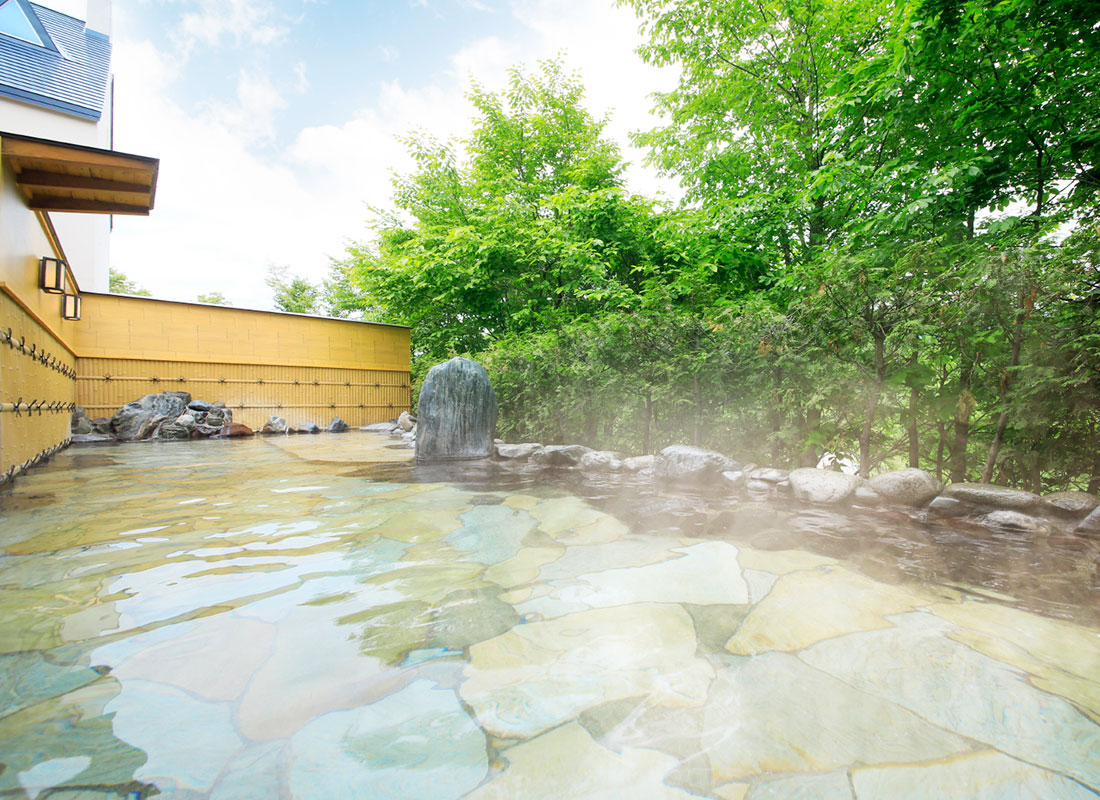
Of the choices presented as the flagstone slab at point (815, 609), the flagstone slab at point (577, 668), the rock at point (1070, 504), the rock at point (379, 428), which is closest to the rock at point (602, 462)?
the flagstone slab at point (815, 609)

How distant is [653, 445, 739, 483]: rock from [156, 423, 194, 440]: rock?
12.4 m

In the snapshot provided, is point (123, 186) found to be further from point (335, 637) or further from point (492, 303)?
point (492, 303)

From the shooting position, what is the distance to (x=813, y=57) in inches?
257

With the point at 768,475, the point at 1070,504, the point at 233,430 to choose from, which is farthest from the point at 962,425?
the point at 233,430

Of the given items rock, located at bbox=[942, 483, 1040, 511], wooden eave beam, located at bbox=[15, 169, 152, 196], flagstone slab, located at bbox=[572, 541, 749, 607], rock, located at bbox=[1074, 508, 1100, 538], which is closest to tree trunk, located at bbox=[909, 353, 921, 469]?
rock, located at bbox=[942, 483, 1040, 511]

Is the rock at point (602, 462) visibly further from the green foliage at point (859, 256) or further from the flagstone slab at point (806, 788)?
the flagstone slab at point (806, 788)

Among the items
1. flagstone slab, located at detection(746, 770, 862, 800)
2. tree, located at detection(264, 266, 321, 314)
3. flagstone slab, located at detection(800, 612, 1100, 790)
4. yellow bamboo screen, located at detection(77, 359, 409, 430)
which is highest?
tree, located at detection(264, 266, 321, 314)

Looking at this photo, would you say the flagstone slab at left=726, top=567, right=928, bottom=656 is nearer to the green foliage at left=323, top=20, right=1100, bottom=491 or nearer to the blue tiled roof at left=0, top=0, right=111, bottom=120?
the green foliage at left=323, top=20, right=1100, bottom=491

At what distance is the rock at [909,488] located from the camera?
3762 mm

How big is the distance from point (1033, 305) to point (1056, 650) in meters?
2.74

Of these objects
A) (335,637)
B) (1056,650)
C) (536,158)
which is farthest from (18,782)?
(536,158)

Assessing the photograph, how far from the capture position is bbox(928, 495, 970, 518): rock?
3500 mm

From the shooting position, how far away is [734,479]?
4730 millimetres

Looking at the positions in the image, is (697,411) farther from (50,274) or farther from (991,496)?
(50,274)
